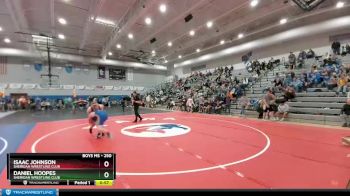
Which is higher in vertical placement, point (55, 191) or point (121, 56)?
point (121, 56)

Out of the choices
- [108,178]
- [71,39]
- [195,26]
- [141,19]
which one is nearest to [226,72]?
[195,26]

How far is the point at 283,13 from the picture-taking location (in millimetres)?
11875

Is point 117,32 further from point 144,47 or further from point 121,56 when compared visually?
point 121,56

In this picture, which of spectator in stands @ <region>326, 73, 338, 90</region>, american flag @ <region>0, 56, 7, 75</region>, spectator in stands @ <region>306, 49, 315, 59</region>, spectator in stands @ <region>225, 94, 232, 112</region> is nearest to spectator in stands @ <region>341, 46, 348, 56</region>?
spectator in stands @ <region>306, 49, 315, 59</region>

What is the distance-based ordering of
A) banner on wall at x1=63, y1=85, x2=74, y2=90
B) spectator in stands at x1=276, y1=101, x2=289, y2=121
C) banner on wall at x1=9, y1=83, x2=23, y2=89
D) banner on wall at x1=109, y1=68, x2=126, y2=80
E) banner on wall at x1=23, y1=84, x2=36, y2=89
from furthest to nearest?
banner on wall at x1=109, y1=68, x2=126, y2=80
banner on wall at x1=63, y1=85, x2=74, y2=90
banner on wall at x1=23, y1=84, x2=36, y2=89
banner on wall at x1=9, y1=83, x2=23, y2=89
spectator in stands at x1=276, y1=101, x2=289, y2=121

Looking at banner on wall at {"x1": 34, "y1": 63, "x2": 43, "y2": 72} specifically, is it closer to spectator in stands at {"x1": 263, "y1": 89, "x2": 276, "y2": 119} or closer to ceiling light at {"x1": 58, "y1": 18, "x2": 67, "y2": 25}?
ceiling light at {"x1": 58, "y1": 18, "x2": 67, "y2": 25}

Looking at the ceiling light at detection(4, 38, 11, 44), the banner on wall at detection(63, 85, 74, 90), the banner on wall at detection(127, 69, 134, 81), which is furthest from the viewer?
the banner on wall at detection(127, 69, 134, 81)

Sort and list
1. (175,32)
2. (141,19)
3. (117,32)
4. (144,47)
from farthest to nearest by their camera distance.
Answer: (144,47) → (175,32) → (117,32) → (141,19)

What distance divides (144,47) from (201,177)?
18.5 meters

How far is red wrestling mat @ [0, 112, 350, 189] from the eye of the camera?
105 inches

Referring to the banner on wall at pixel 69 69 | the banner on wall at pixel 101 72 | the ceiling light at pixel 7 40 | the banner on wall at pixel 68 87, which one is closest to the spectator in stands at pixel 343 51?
the banner on wall at pixel 101 72

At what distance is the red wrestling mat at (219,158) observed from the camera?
2.68 meters
